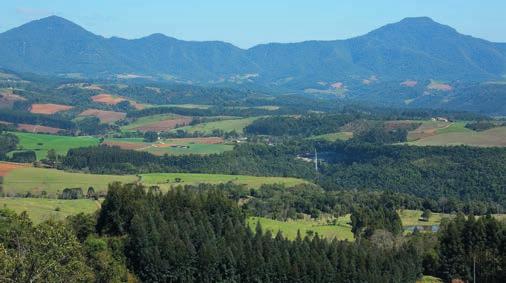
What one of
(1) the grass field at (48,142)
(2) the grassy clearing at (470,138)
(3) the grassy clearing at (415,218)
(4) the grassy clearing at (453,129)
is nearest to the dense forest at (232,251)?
(3) the grassy clearing at (415,218)

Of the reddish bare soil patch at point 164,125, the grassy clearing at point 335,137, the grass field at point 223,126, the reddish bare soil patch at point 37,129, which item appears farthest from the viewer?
the reddish bare soil patch at point 164,125

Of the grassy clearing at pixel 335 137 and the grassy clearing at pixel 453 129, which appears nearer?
the grassy clearing at pixel 453 129

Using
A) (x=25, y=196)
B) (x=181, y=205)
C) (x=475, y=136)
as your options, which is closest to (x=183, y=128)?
(x=475, y=136)

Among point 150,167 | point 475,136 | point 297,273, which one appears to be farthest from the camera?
point 475,136

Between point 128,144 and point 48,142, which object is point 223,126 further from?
point 48,142

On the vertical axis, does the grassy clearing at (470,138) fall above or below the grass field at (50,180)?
above

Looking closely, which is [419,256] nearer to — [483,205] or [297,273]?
[297,273]

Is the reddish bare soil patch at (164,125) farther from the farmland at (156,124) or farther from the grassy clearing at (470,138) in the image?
the grassy clearing at (470,138)
